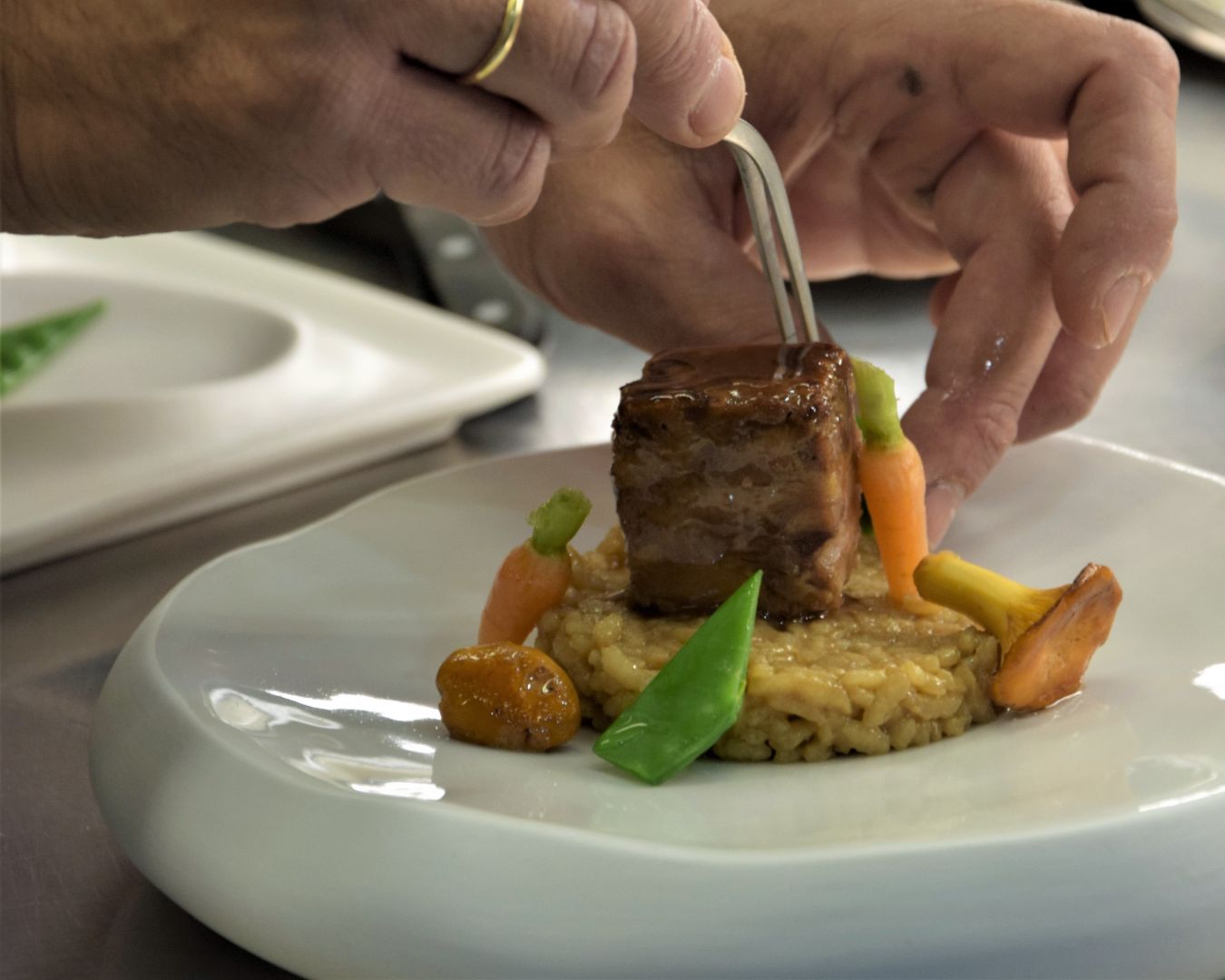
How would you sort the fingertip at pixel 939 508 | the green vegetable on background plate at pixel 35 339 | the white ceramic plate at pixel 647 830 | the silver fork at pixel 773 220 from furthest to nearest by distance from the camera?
the green vegetable on background plate at pixel 35 339, the fingertip at pixel 939 508, the silver fork at pixel 773 220, the white ceramic plate at pixel 647 830

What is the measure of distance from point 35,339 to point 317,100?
1862 mm

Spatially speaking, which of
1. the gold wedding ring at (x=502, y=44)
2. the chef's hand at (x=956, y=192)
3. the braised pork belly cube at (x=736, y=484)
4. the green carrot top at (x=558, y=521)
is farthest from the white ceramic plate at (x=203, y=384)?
→ the gold wedding ring at (x=502, y=44)

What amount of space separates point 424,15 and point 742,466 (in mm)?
538

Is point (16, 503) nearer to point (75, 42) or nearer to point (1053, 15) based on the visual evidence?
point (75, 42)

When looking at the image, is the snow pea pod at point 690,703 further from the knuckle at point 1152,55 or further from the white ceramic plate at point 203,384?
the white ceramic plate at point 203,384

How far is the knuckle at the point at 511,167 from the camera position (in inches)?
54.1

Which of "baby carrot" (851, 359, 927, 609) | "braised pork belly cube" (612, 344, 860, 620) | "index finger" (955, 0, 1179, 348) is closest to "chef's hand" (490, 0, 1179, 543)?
"index finger" (955, 0, 1179, 348)

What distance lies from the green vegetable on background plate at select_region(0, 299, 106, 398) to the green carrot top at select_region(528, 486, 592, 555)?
164 centimetres

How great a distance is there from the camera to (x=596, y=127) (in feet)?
4.55

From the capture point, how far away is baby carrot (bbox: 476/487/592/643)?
1587 mm

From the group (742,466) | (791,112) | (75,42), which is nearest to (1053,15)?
(791,112)

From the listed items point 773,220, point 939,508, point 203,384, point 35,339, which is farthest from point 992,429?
point 35,339

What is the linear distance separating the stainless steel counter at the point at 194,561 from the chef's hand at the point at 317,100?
2.10 feet

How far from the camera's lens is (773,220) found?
178 cm
